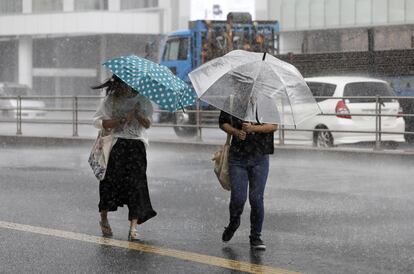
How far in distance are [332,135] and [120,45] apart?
46378 millimetres

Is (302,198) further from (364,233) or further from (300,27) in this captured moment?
(300,27)

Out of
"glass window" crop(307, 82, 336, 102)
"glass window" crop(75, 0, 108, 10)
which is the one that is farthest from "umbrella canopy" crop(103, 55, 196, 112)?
"glass window" crop(75, 0, 108, 10)

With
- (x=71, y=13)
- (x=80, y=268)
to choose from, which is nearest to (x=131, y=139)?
(x=80, y=268)

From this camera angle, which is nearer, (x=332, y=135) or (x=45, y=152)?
(x=332, y=135)

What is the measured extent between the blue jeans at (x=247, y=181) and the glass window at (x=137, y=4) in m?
56.0

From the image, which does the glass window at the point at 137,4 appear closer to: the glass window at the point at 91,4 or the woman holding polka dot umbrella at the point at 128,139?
the glass window at the point at 91,4

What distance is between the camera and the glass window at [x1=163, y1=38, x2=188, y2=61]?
95.8ft

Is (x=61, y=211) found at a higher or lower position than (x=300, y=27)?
lower

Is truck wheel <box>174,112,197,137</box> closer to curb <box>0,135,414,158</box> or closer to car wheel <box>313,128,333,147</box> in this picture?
curb <box>0,135,414,158</box>

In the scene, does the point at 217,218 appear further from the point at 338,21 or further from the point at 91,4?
the point at 91,4

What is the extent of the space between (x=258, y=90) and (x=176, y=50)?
69.7 feet

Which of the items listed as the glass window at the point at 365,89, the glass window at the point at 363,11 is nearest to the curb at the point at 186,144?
the glass window at the point at 365,89

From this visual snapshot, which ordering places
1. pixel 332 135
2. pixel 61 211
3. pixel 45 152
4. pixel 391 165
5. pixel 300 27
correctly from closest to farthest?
pixel 61 211
pixel 391 165
pixel 332 135
pixel 45 152
pixel 300 27

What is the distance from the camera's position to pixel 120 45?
6525 centimetres
